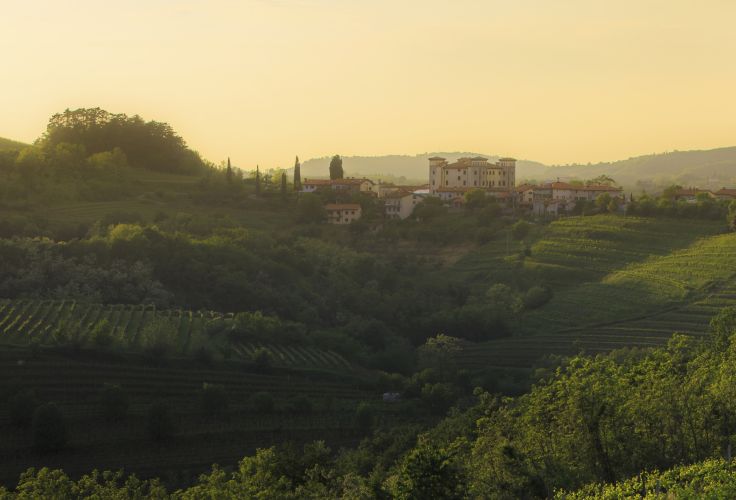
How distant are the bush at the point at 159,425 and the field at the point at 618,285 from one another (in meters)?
18.7

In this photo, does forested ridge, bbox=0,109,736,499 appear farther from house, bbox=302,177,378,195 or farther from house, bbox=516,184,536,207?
house, bbox=516,184,536,207

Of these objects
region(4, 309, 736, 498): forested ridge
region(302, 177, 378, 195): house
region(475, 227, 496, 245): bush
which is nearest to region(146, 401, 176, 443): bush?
region(4, 309, 736, 498): forested ridge

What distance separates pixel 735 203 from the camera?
6750 cm

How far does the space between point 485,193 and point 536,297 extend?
2354cm

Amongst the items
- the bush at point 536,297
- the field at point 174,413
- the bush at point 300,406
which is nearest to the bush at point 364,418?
the field at point 174,413

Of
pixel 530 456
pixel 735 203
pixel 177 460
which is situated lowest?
pixel 177 460

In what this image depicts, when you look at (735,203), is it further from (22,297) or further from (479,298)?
(22,297)

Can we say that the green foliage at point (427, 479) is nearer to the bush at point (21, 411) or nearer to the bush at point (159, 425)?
the bush at point (159, 425)

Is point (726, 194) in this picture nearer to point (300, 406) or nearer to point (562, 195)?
point (562, 195)

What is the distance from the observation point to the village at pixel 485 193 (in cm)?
7569

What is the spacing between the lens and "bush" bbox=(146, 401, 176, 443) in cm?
3409

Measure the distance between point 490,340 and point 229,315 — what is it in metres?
14.4

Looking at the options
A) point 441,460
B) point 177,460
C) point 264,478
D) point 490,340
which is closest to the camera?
point 441,460

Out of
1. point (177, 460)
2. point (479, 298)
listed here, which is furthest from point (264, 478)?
point (479, 298)
